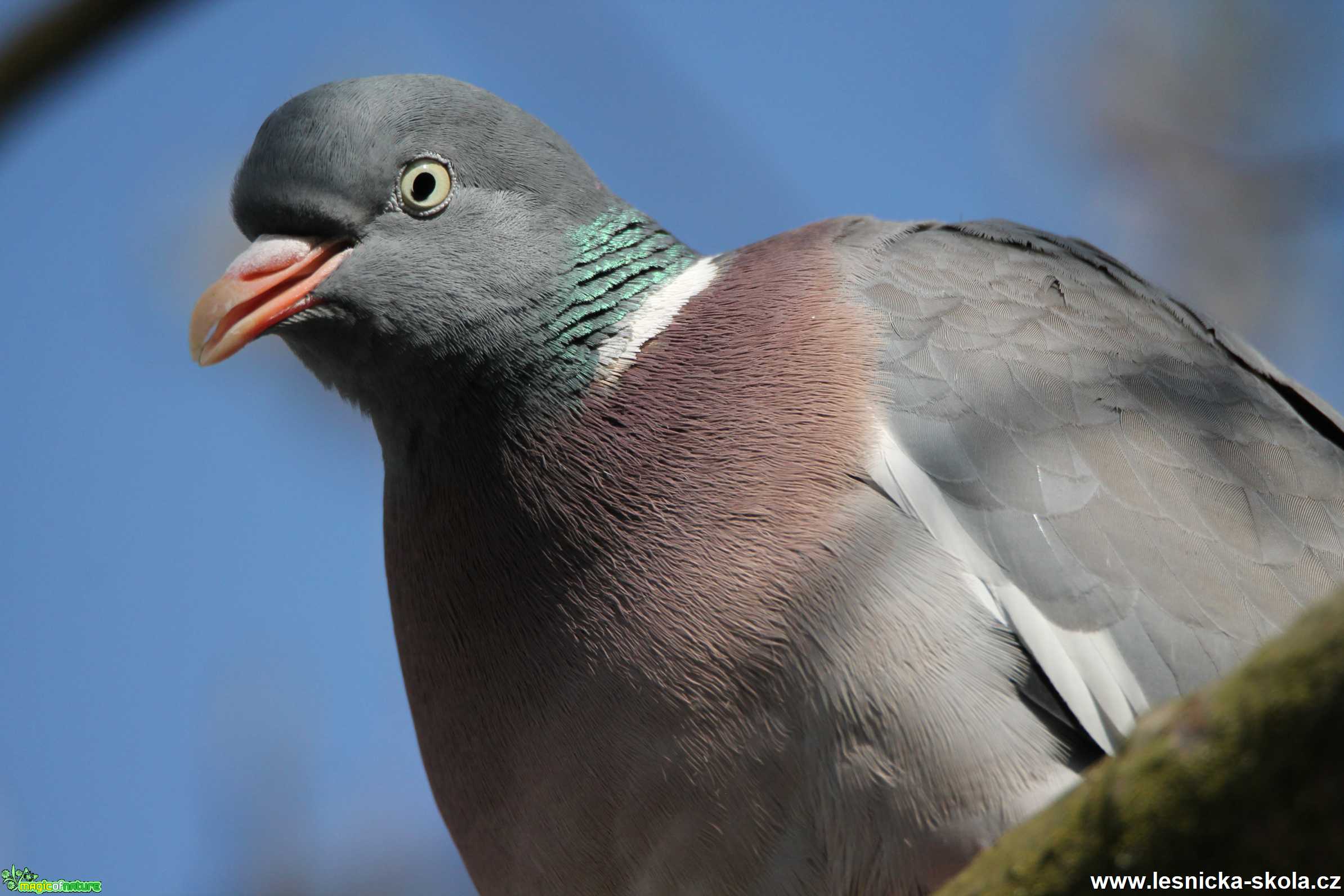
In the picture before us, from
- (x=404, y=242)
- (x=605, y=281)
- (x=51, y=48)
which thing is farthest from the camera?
(x=605, y=281)

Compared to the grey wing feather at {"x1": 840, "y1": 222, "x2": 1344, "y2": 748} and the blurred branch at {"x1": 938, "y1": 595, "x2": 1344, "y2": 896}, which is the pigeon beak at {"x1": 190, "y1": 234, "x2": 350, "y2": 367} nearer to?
the grey wing feather at {"x1": 840, "y1": 222, "x2": 1344, "y2": 748}

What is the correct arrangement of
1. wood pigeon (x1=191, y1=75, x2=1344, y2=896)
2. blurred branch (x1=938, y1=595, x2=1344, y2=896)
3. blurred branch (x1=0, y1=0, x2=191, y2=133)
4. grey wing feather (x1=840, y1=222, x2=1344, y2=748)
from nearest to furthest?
1. blurred branch (x1=938, y1=595, x2=1344, y2=896)
2. blurred branch (x1=0, y1=0, x2=191, y2=133)
3. wood pigeon (x1=191, y1=75, x2=1344, y2=896)
4. grey wing feather (x1=840, y1=222, x2=1344, y2=748)

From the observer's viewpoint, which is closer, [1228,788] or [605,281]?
[1228,788]

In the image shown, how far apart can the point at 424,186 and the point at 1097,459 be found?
1930 mm

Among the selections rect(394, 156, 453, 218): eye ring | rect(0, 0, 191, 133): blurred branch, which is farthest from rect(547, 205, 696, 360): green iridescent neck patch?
rect(0, 0, 191, 133): blurred branch

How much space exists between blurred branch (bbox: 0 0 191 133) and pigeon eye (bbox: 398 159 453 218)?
112 cm

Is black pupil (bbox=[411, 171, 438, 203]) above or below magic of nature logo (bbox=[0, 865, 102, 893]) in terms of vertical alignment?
above

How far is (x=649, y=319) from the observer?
3725 millimetres

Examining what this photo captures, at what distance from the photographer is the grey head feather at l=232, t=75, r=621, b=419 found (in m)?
3.59

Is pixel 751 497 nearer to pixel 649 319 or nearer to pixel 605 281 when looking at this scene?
pixel 649 319

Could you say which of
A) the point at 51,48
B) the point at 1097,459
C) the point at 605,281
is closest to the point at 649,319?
the point at 605,281

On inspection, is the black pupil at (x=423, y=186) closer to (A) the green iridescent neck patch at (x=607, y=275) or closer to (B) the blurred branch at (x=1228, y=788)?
(A) the green iridescent neck patch at (x=607, y=275)

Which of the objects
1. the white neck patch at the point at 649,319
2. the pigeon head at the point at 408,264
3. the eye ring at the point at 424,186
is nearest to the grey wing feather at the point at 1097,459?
the white neck patch at the point at 649,319

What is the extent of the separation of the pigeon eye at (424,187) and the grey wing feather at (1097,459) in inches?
44.0
